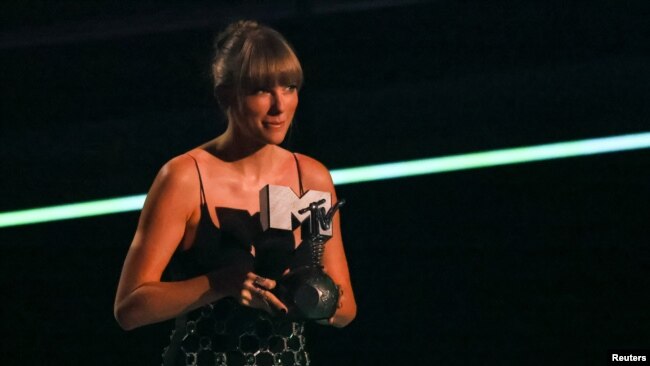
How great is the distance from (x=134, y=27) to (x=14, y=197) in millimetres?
613

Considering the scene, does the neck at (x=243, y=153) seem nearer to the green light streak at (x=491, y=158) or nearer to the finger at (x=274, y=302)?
the finger at (x=274, y=302)

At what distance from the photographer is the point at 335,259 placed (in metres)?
2.07

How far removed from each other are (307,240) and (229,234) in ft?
0.57

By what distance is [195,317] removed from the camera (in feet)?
6.57

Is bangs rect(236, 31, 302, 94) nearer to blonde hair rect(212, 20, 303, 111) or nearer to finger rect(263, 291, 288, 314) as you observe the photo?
blonde hair rect(212, 20, 303, 111)

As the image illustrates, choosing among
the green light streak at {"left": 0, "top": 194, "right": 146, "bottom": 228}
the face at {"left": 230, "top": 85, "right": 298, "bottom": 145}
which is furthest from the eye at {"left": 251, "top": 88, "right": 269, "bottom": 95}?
the green light streak at {"left": 0, "top": 194, "right": 146, "bottom": 228}

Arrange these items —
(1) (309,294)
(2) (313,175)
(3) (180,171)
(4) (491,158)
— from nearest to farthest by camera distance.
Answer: (1) (309,294) → (3) (180,171) → (2) (313,175) → (4) (491,158)

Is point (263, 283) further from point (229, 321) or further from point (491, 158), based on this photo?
point (491, 158)

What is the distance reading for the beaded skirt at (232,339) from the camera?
1977 millimetres

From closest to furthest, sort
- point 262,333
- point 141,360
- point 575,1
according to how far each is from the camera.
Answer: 1. point 262,333
2. point 575,1
3. point 141,360

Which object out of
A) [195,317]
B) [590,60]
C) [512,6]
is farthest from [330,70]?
[195,317]

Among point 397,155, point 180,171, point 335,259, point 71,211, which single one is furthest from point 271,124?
point 71,211

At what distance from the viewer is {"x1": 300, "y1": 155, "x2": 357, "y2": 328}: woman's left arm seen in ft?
6.50

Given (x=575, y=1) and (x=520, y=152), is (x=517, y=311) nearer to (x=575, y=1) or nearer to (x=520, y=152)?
(x=520, y=152)
